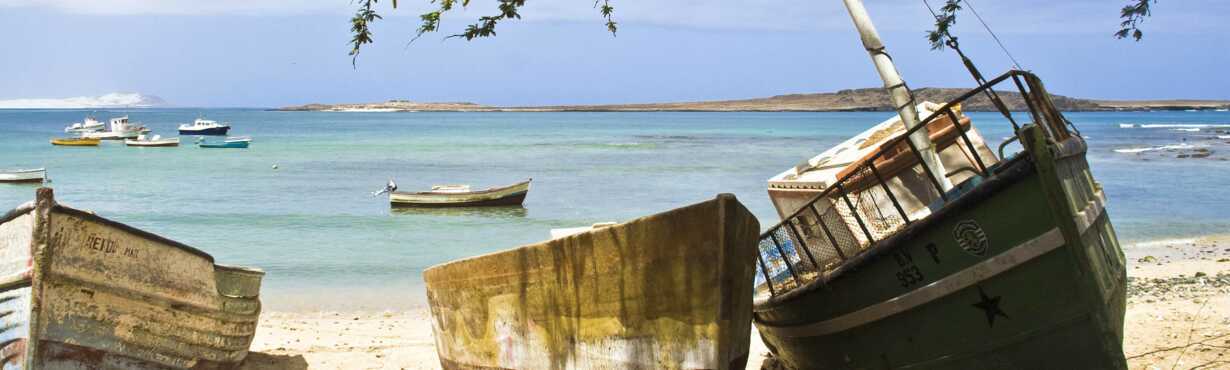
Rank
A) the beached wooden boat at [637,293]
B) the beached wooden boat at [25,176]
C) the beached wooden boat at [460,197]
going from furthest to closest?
the beached wooden boat at [25,176], the beached wooden boat at [460,197], the beached wooden boat at [637,293]

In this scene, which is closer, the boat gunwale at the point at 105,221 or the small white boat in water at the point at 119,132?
the boat gunwale at the point at 105,221

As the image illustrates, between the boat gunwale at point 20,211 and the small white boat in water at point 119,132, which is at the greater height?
the small white boat in water at point 119,132

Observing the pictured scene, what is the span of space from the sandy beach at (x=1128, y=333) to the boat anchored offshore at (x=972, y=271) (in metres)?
1.66

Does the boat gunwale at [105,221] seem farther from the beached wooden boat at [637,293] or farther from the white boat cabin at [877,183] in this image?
the white boat cabin at [877,183]

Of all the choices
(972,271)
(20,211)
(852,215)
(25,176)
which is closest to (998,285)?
(972,271)

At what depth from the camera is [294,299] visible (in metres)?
18.3

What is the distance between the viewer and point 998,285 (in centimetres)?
765

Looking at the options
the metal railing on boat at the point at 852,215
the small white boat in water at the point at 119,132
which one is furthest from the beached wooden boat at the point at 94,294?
the small white boat in water at the point at 119,132

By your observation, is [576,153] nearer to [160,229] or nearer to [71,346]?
[160,229]

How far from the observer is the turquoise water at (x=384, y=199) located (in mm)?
23031

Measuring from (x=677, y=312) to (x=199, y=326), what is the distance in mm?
5011

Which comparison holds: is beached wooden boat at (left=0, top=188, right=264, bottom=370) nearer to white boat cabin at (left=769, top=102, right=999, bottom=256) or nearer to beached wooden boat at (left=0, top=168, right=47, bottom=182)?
white boat cabin at (left=769, top=102, right=999, bottom=256)

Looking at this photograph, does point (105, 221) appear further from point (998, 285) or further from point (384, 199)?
point (384, 199)

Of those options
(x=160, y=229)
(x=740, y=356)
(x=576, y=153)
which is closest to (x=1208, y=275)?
(x=740, y=356)
